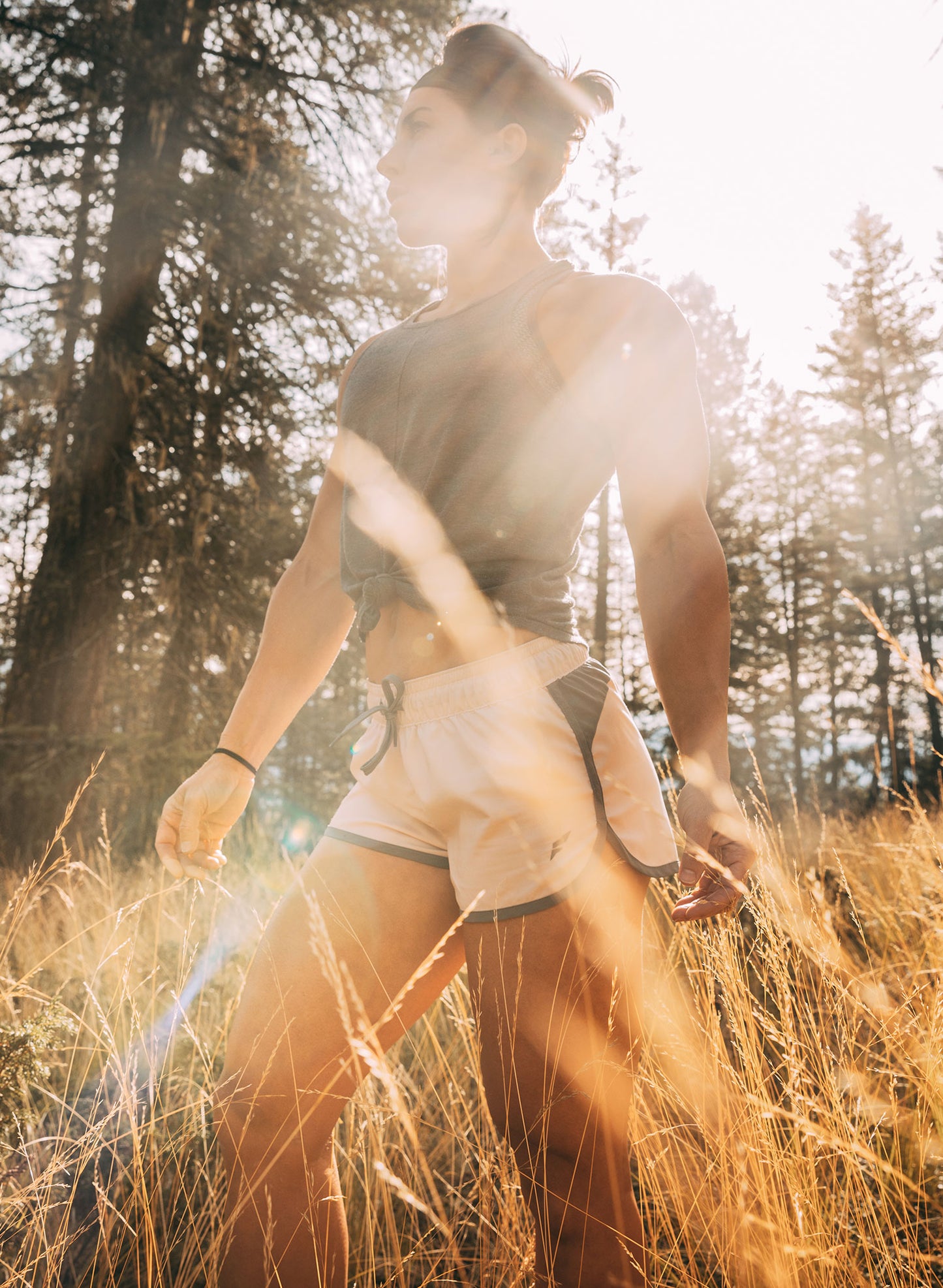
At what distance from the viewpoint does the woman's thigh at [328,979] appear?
3.66 feet

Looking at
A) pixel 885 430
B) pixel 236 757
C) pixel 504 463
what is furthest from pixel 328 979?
pixel 885 430

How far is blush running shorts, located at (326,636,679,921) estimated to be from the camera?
→ 1066 mm

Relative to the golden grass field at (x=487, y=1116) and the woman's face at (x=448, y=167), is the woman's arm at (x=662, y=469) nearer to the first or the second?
the woman's face at (x=448, y=167)

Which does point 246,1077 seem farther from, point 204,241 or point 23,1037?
point 204,241

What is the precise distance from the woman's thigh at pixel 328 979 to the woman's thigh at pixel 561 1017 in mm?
143

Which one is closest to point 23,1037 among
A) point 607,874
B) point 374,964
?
point 374,964

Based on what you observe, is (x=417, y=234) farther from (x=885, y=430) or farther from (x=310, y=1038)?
(x=885, y=430)

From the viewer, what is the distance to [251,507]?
6.80m

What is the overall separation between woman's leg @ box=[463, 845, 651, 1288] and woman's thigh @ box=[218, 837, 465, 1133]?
0.14m

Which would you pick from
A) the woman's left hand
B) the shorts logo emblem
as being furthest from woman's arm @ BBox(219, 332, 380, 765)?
the woman's left hand

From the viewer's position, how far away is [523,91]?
53.8 inches

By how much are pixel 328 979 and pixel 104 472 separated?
6.07 meters

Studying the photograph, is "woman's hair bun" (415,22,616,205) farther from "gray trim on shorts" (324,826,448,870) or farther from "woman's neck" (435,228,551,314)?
"gray trim on shorts" (324,826,448,870)

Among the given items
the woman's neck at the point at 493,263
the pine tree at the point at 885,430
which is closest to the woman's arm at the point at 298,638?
the woman's neck at the point at 493,263
